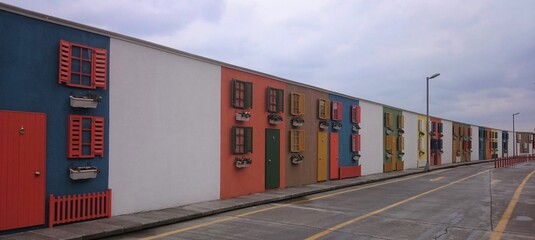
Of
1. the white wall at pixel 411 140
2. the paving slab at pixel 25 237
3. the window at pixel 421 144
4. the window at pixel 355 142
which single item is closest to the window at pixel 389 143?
the white wall at pixel 411 140

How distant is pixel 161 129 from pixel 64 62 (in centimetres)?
345

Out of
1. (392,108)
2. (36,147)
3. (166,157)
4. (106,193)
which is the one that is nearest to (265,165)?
(166,157)

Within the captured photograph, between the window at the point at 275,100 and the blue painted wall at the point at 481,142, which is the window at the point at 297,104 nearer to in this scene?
the window at the point at 275,100

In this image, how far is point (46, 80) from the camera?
9.49 m

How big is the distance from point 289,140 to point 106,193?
9.56 m

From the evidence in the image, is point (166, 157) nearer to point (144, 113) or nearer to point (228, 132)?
point (144, 113)

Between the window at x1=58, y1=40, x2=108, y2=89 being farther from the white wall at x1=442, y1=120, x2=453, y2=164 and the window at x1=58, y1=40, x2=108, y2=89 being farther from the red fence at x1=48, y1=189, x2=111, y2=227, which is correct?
the white wall at x1=442, y1=120, x2=453, y2=164

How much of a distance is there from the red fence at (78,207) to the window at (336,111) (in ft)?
45.9

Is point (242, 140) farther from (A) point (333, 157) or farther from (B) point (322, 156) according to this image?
(A) point (333, 157)

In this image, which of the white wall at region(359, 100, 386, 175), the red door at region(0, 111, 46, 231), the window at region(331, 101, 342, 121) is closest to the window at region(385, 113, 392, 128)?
the white wall at region(359, 100, 386, 175)

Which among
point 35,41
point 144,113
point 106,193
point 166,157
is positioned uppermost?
point 35,41

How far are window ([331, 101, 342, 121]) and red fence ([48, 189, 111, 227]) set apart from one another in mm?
13985

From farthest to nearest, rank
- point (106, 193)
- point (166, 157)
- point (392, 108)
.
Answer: point (392, 108), point (166, 157), point (106, 193)

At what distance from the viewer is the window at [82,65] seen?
9.77m
